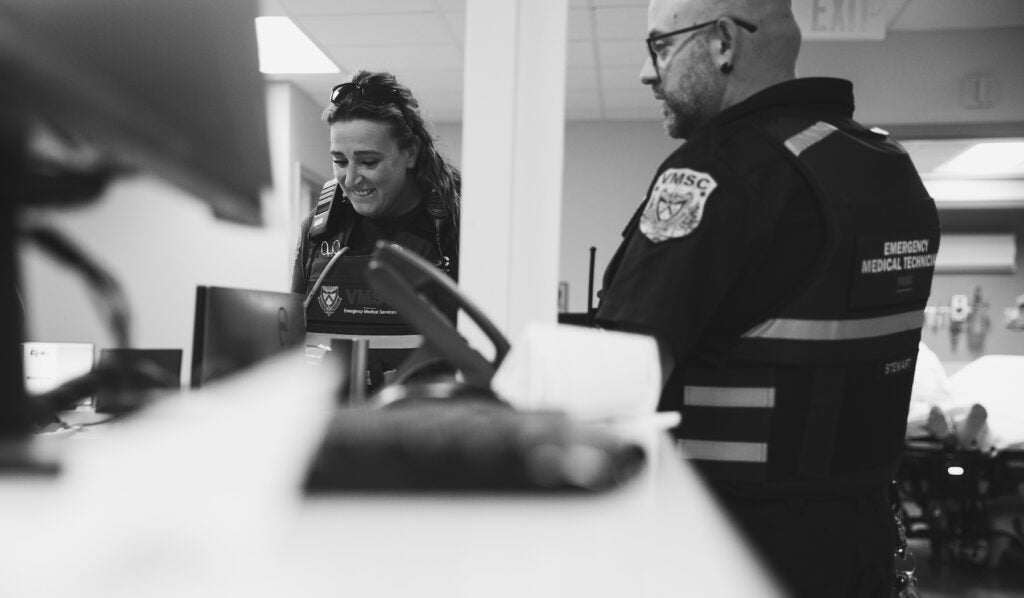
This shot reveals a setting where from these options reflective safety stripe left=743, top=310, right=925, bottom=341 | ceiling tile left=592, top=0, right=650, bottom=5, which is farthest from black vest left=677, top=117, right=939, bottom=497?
ceiling tile left=592, top=0, right=650, bottom=5

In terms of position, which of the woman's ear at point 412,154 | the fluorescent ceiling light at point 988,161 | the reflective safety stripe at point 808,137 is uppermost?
the fluorescent ceiling light at point 988,161

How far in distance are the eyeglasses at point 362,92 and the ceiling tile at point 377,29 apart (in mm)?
2890

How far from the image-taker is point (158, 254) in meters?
0.36

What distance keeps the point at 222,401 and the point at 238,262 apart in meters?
0.10

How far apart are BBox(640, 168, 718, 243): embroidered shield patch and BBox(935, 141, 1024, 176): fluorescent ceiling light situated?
4.95 m

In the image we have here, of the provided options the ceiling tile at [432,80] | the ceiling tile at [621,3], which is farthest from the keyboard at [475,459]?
the ceiling tile at [432,80]

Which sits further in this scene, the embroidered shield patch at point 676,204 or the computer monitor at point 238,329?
the embroidered shield patch at point 676,204

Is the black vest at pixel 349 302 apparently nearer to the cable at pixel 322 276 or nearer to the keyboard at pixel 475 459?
the cable at pixel 322 276

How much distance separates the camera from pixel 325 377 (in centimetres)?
48

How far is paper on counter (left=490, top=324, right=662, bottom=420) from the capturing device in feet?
1.00

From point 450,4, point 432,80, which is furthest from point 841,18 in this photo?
point 432,80

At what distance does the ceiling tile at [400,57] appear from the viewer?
439 cm

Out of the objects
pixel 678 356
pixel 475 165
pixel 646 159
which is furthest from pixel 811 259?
pixel 646 159

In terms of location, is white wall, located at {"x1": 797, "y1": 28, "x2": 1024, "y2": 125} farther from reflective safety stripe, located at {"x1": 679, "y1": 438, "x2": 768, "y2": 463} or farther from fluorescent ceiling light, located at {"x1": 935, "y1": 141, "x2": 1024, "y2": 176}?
reflective safety stripe, located at {"x1": 679, "y1": 438, "x2": 768, "y2": 463}
